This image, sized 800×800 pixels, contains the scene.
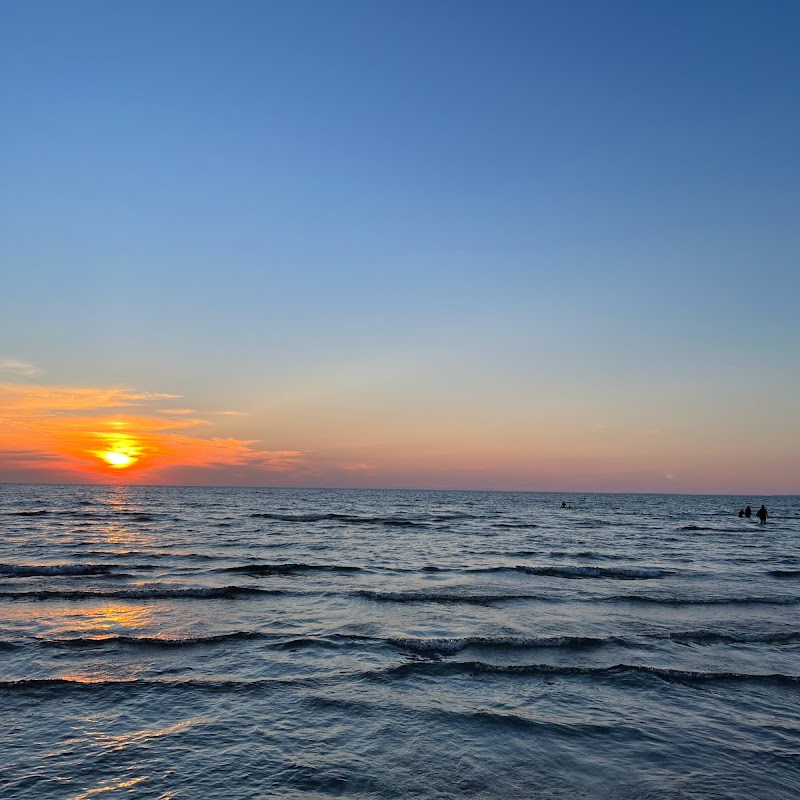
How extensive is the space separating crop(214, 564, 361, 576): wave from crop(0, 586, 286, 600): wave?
4.48 metres

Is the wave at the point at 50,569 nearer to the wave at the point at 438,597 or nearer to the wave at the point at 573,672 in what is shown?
the wave at the point at 438,597

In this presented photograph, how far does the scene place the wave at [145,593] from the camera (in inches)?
843

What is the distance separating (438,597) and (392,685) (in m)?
10.5

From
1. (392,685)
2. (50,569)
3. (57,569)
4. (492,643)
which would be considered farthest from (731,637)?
(50,569)

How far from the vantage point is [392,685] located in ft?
40.4

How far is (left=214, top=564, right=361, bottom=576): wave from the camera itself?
28344 mm

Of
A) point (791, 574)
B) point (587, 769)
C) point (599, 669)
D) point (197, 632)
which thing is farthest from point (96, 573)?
point (791, 574)

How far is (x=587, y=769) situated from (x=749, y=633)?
1166 centimetres

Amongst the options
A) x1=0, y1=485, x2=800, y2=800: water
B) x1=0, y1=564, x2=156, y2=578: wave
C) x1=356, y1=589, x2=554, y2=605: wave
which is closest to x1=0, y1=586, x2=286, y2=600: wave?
x1=0, y1=485, x2=800, y2=800: water

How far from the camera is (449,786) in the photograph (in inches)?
318

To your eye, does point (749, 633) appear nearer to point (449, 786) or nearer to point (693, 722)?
point (693, 722)

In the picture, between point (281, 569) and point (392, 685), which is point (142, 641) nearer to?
point (392, 685)

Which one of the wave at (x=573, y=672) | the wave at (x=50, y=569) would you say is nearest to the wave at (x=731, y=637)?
the wave at (x=573, y=672)

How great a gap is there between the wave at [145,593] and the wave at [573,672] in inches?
421
